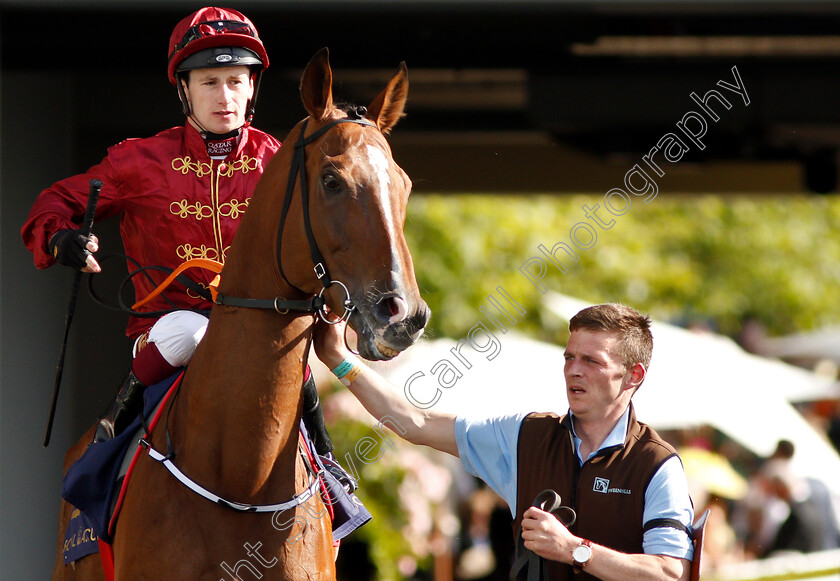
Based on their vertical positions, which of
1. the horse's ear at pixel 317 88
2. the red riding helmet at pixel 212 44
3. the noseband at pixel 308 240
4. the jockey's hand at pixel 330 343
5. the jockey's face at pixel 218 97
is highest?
the red riding helmet at pixel 212 44

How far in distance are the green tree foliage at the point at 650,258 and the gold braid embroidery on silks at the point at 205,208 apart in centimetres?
703

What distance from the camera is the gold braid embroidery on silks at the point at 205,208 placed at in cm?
304

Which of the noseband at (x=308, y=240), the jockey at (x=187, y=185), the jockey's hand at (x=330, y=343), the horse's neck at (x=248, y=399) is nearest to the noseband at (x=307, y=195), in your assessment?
the noseband at (x=308, y=240)

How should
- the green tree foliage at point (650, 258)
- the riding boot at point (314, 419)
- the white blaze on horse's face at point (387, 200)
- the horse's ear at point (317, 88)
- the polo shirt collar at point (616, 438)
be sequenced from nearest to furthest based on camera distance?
the white blaze on horse's face at point (387, 200) → the horse's ear at point (317, 88) → the polo shirt collar at point (616, 438) → the riding boot at point (314, 419) → the green tree foliage at point (650, 258)

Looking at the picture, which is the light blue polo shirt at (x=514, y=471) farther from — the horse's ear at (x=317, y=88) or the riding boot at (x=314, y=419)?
the horse's ear at (x=317, y=88)

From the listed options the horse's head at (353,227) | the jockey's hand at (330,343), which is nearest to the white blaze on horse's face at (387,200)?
the horse's head at (353,227)

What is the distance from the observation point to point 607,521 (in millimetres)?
2777

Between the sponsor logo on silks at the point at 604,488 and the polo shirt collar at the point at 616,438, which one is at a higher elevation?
the polo shirt collar at the point at 616,438

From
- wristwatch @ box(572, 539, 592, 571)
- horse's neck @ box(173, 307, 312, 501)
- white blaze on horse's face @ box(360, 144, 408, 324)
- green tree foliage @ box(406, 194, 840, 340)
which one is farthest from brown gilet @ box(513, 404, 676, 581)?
green tree foliage @ box(406, 194, 840, 340)

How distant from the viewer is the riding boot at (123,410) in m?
3.00

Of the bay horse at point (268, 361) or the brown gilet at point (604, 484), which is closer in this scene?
the bay horse at point (268, 361)

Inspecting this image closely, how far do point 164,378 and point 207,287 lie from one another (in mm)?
302

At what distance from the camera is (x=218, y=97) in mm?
3023

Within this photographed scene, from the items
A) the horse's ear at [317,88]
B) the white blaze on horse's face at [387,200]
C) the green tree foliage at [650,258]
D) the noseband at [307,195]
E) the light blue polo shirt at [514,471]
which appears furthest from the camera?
the green tree foliage at [650,258]
